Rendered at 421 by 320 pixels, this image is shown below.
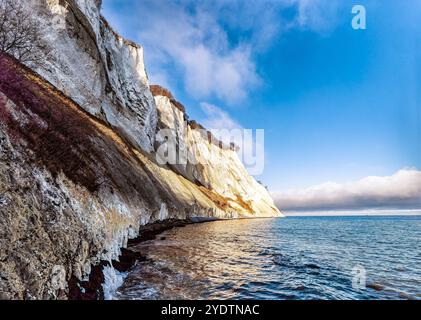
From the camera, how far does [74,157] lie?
12.7m

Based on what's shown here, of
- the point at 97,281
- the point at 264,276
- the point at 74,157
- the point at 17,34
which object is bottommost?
the point at 264,276

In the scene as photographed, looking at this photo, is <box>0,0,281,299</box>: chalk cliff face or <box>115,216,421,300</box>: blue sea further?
<box>115,216,421,300</box>: blue sea

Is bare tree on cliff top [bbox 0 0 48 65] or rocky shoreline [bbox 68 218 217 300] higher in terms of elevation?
bare tree on cliff top [bbox 0 0 48 65]

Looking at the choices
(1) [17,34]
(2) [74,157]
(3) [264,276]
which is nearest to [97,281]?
(2) [74,157]

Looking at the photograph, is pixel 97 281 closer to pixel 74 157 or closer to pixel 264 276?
pixel 74 157

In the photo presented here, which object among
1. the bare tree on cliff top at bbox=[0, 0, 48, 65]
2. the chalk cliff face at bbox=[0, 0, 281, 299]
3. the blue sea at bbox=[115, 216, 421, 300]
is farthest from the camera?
the bare tree on cliff top at bbox=[0, 0, 48, 65]

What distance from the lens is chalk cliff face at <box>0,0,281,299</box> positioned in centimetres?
666

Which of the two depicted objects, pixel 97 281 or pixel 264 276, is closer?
pixel 97 281

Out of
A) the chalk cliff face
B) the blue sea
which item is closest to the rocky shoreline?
the chalk cliff face

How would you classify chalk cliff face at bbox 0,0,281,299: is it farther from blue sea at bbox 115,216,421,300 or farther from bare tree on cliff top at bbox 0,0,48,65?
blue sea at bbox 115,216,421,300

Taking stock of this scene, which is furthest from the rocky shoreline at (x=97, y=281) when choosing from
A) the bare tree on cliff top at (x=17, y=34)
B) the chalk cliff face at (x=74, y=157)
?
the bare tree on cliff top at (x=17, y=34)

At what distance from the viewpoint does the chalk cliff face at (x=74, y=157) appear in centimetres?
666
